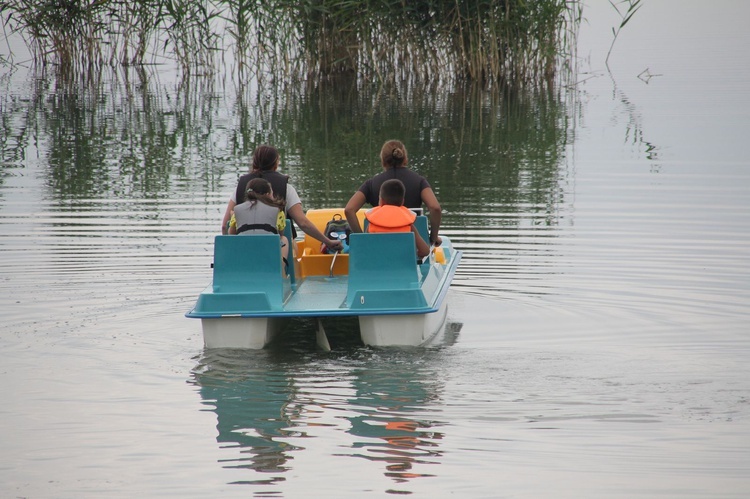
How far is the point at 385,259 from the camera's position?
25.9 ft

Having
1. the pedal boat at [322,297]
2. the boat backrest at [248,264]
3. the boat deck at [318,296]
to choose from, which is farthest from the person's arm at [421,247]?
the boat backrest at [248,264]

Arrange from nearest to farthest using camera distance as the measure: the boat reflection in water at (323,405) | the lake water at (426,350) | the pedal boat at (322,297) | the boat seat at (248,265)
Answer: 1. the lake water at (426,350)
2. the boat reflection in water at (323,405)
3. the pedal boat at (322,297)
4. the boat seat at (248,265)

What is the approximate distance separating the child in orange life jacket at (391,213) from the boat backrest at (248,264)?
78 cm

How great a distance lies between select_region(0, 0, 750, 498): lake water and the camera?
223 inches

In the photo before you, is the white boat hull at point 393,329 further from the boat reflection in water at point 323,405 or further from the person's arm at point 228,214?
the person's arm at point 228,214

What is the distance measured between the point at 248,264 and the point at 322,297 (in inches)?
25.9

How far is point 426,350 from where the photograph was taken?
7711 millimetres

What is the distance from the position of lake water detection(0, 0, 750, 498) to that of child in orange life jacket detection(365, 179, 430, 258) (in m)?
0.85

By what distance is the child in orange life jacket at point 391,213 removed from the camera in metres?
8.12

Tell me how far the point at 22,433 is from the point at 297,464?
1592 millimetres

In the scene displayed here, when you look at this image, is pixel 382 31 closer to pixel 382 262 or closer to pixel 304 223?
pixel 304 223

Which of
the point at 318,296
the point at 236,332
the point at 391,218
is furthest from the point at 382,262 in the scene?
the point at 236,332

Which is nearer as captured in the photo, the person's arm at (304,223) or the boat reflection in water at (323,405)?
the boat reflection in water at (323,405)

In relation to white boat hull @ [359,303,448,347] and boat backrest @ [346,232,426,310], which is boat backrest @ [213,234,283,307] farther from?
white boat hull @ [359,303,448,347]
